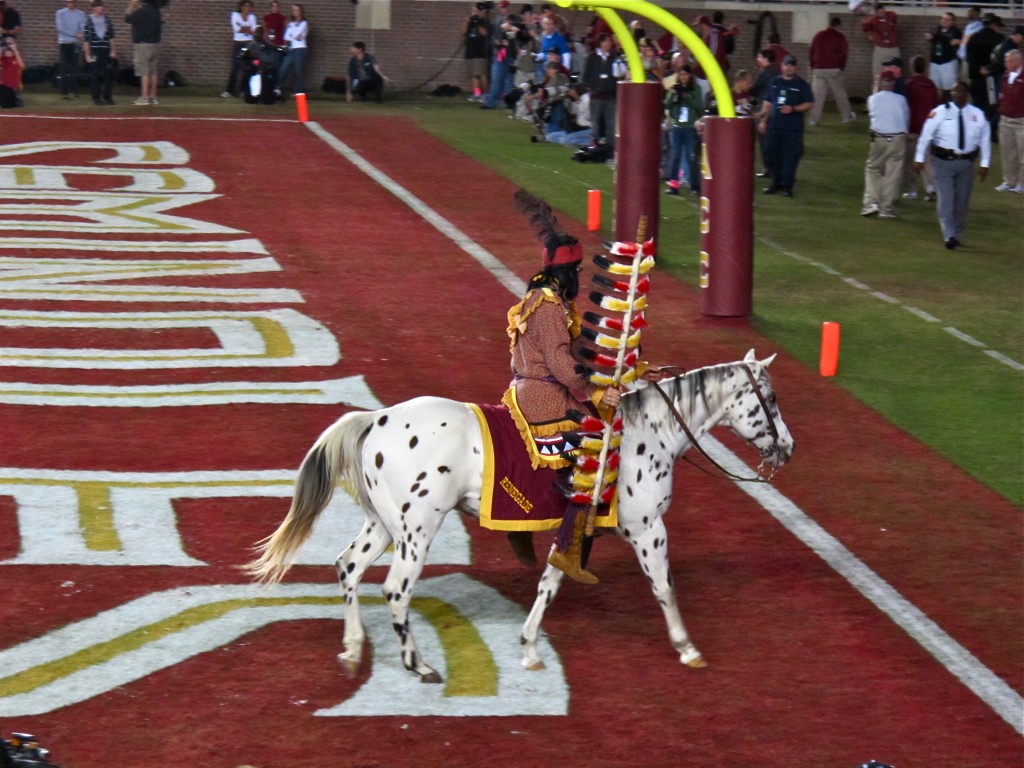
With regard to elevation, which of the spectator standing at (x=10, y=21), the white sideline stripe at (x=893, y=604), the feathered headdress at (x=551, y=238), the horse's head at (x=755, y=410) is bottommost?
the white sideline stripe at (x=893, y=604)

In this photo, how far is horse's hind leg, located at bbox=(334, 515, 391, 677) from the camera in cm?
855

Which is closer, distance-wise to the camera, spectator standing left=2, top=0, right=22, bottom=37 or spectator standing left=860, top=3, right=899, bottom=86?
spectator standing left=2, top=0, right=22, bottom=37

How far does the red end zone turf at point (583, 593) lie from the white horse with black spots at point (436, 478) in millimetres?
454

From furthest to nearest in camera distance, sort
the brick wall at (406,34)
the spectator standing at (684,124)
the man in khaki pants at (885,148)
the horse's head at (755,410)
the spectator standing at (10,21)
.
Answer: the brick wall at (406,34)
the spectator standing at (10,21)
the spectator standing at (684,124)
the man in khaki pants at (885,148)
the horse's head at (755,410)

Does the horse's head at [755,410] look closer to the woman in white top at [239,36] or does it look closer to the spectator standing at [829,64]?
the spectator standing at [829,64]

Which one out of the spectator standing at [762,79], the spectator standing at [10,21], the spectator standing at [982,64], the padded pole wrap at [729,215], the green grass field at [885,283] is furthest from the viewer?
the spectator standing at [10,21]

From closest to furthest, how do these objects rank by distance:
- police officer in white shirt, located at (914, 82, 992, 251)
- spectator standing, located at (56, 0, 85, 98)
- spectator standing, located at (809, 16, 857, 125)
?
police officer in white shirt, located at (914, 82, 992, 251) < spectator standing, located at (809, 16, 857, 125) < spectator standing, located at (56, 0, 85, 98)

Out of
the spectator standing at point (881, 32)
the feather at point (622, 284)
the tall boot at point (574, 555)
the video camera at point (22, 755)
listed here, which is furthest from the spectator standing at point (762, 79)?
the video camera at point (22, 755)

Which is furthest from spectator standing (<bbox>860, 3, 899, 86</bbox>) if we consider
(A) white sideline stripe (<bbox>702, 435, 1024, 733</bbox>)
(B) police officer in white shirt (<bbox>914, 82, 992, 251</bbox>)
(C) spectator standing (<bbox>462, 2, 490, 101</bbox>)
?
(A) white sideline stripe (<bbox>702, 435, 1024, 733</bbox>)

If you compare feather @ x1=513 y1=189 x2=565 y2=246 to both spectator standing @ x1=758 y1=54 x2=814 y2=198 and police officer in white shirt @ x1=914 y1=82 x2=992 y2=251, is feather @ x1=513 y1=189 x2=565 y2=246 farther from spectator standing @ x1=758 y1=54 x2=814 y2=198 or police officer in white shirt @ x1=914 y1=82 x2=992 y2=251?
spectator standing @ x1=758 y1=54 x2=814 y2=198

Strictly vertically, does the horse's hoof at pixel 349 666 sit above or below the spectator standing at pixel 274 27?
below

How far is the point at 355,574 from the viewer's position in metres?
8.58

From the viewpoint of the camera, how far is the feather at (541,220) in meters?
8.62

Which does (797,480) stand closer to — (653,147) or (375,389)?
(375,389)
